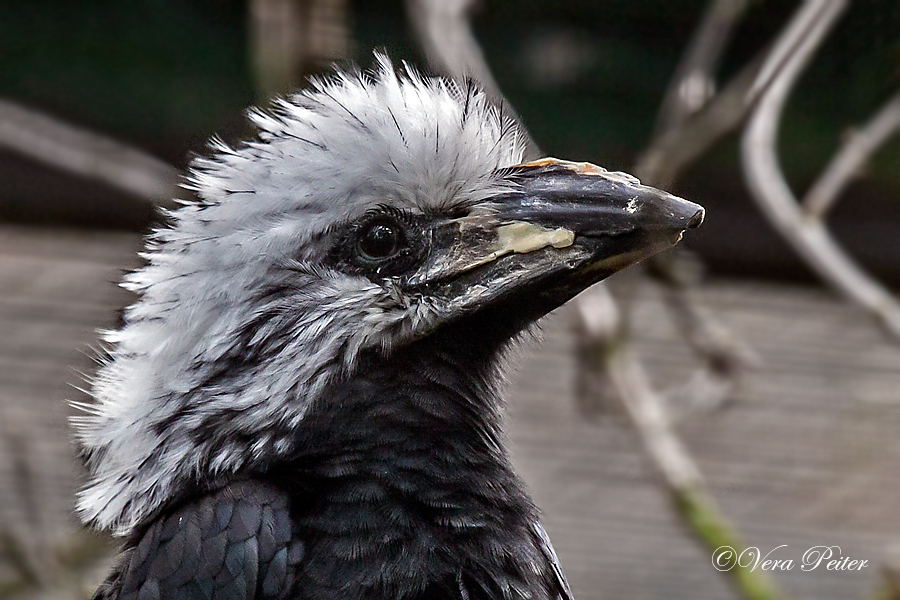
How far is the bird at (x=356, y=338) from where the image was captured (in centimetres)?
150

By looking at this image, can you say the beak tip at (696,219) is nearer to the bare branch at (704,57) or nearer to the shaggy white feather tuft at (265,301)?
the shaggy white feather tuft at (265,301)

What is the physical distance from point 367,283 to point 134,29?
189cm

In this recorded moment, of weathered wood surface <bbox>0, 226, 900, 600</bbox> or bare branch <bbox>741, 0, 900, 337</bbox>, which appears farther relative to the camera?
weathered wood surface <bbox>0, 226, 900, 600</bbox>

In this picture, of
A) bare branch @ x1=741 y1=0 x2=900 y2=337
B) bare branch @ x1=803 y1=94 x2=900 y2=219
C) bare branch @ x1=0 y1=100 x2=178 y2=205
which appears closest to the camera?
bare branch @ x1=741 y1=0 x2=900 y2=337

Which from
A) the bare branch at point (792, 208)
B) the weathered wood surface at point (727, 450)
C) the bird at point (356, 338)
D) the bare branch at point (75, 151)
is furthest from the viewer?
the weathered wood surface at point (727, 450)

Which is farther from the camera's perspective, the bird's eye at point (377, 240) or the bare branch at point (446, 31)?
the bare branch at point (446, 31)

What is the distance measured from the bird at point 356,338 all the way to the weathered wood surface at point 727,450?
2.36m

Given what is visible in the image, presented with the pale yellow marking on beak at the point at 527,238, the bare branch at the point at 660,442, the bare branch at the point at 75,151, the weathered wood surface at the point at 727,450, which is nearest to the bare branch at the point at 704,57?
the bare branch at the point at 660,442

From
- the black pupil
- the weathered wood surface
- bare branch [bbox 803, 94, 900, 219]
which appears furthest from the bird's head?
the weathered wood surface

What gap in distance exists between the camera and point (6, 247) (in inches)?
146

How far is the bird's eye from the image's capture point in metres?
1.59

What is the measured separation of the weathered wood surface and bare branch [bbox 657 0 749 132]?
44.7 inches

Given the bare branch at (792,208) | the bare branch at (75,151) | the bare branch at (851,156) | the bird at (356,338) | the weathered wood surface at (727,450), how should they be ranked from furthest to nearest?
1. the weathered wood surface at (727,450)
2. the bare branch at (75,151)
3. the bare branch at (851,156)
4. the bare branch at (792,208)
5. the bird at (356,338)

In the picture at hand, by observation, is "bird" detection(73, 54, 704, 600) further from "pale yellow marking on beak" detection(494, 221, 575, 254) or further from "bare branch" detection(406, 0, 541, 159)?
"bare branch" detection(406, 0, 541, 159)
